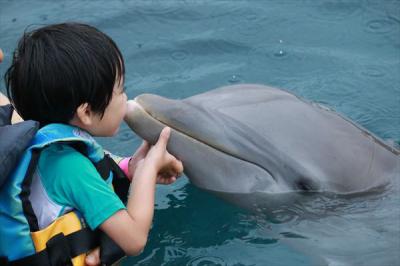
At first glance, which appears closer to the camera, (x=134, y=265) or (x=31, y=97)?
(x=31, y=97)

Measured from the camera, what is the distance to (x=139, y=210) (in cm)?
458

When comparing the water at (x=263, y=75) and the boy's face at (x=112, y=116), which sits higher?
the boy's face at (x=112, y=116)

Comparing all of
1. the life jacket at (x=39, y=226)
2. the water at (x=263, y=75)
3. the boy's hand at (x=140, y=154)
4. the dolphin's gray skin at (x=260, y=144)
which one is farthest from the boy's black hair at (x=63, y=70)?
the water at (x=263, y=75)

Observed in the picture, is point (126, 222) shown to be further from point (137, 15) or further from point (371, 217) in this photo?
point (137, 15)

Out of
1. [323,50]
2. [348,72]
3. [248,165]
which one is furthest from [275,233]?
[323,50]

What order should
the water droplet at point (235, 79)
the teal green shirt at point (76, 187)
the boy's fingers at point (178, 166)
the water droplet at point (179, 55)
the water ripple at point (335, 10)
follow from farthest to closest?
the water ripple at point (335, 10) < the water droplet at point (179, 55) < the water droplet at point (235, 79) < the boy's fingers at point (178, 166) < the teal green shirt at point (76, 187)

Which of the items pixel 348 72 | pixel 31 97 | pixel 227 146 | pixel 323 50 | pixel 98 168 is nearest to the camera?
pixel 31 97

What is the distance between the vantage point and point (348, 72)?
30.5ft

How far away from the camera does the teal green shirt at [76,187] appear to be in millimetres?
4371

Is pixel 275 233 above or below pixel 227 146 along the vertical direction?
below

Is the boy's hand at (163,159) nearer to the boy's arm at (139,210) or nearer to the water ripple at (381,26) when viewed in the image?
the boy's arm at (139,210)

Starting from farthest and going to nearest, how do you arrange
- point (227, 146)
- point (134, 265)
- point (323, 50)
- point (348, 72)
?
point (323, 50)
point (348, 72)
point (134, 265)
point (227, 146)

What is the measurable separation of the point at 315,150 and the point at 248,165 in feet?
1.76

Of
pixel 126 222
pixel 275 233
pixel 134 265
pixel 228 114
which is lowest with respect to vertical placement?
pixel 134 265
